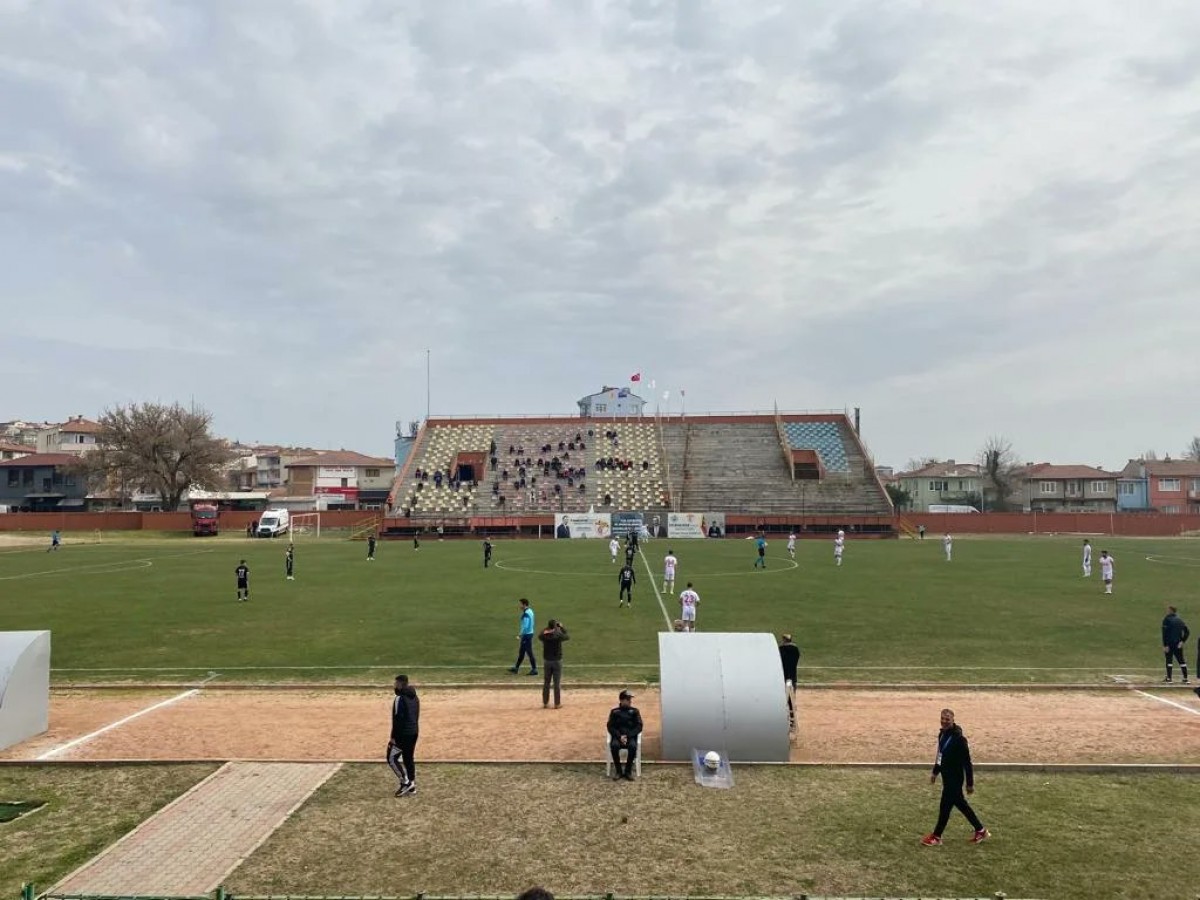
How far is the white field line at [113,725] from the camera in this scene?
45.2 feet

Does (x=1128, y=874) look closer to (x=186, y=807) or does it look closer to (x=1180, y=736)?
(x=1180, y=736)

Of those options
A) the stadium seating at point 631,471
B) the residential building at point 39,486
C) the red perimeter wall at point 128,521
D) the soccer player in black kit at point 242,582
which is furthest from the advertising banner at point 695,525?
the residential building at point 39,486

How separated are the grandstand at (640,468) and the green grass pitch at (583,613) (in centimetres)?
2336

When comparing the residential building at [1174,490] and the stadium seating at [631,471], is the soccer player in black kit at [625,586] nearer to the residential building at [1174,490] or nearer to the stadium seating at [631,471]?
the stadium seating at [631,471]

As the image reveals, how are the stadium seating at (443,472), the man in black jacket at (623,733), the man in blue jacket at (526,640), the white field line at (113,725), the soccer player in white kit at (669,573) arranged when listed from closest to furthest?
the man in black jacket at (623,733) → the white field line at (113,725) → the man in blue jacket at (526,640) → the soccer player in white kit at (669,573) → the stadium seating at (443,472)

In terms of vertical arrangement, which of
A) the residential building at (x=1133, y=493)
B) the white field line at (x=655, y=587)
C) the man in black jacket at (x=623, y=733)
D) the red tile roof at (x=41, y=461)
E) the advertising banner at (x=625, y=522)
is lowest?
the white field line at (x=655, y=587)

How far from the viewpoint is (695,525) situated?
7019 cm

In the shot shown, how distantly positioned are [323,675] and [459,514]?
54.8 meters

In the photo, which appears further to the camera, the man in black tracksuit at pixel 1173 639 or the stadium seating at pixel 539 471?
the stadium seating at pixel 539 471

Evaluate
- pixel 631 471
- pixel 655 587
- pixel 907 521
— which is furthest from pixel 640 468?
pixel 655 587

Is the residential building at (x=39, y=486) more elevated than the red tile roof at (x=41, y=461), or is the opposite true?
the red tile roof at (x=41, y=461)

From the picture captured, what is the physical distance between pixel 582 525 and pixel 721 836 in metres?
60.4

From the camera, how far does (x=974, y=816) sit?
9734mm

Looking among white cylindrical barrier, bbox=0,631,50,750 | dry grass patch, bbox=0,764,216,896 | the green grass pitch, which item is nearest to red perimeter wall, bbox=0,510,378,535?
the green grass pitch
